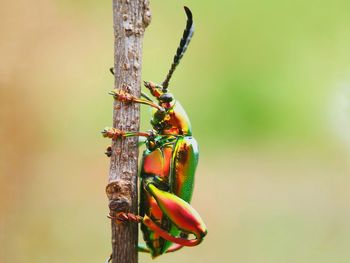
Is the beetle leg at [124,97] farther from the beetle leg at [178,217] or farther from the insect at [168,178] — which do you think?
the beetle leg at [178,217]

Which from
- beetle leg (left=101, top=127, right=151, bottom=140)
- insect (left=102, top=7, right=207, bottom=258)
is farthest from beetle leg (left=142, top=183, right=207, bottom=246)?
beetle leg (left=101, top=127, right=151, bottom=140)

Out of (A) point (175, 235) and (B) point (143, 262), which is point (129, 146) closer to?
(A) point (175, 235)

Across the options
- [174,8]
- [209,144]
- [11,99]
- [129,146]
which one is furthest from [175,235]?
[174,8]

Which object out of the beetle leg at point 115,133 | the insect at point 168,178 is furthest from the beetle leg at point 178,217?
the beetle leg at point 115,133

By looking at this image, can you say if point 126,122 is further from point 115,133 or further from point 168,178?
point 168,178

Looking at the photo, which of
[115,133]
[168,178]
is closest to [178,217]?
[168,178]

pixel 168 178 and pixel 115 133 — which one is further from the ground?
pixel 115 133
